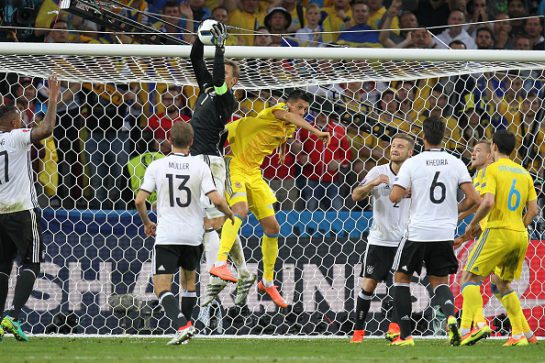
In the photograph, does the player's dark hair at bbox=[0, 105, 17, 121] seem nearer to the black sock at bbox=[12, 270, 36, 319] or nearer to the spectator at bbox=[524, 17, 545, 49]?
the black sock at bbox=[12, 270, 36, 319]

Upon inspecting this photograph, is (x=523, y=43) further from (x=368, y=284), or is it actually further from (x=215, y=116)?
(x=215, y=116)

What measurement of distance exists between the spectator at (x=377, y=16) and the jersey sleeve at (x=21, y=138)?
6.67 m

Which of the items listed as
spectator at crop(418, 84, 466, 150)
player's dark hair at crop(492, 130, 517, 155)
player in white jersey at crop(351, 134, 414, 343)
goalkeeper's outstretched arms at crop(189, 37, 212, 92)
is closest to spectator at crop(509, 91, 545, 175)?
spectator at crop(418, 84, 466, 150)

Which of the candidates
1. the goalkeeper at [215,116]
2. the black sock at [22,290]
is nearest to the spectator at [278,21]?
the goalkeeper at [215,116]

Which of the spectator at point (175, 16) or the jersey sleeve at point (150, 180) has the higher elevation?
the spectator at point (175, 16)

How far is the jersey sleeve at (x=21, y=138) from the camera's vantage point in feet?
30.8

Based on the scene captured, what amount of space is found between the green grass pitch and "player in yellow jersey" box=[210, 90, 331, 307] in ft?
2.68

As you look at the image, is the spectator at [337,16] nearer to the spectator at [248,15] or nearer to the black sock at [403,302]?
the spectator at [248,15]

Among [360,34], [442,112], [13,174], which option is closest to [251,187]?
[13,174]

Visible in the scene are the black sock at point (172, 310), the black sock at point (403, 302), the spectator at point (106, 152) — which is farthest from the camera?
the spectator at point (106, 152)

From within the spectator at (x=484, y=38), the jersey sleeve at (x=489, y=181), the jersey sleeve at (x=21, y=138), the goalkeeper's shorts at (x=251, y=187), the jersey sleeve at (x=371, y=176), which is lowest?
the goalkeeper's shorts at (x=251, y=187)

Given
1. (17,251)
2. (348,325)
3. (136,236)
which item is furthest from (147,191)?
(348,325)

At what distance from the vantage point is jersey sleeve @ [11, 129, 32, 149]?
9.38m

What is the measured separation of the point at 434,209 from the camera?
8734mm
